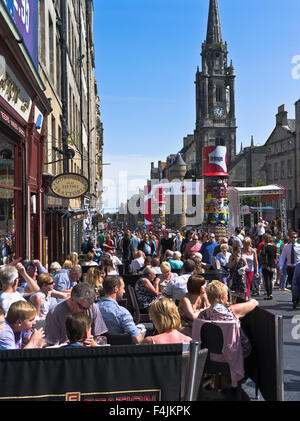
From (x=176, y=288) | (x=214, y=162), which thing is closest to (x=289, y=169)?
(x=214, y=162)

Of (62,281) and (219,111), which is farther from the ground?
(219,111)

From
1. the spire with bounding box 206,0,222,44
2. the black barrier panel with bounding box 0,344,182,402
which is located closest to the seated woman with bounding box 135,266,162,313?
the black barrier panel with bounding box 0,344,182,402

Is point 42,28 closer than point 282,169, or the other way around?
point 42,28

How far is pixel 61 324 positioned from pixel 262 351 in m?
2.18

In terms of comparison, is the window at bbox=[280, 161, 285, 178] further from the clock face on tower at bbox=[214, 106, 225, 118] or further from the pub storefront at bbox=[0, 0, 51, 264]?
the pub storefront at bbox=[0, 0, 51, 264]

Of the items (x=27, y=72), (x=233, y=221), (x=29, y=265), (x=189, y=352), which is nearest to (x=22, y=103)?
(x=27, y=72)

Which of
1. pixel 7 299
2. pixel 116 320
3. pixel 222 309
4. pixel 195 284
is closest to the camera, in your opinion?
pixel 222 309

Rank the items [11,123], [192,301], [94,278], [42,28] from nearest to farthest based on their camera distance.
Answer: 1. [192,301]
2. [94,278]
3. [11,123]
4. [42,28]

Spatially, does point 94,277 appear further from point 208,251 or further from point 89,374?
point 208,251

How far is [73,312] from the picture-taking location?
216 inches

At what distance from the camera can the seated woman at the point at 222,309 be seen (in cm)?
541

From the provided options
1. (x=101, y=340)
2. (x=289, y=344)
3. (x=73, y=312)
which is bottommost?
(x=289, y=344)

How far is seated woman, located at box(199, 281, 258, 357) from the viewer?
541 cm
